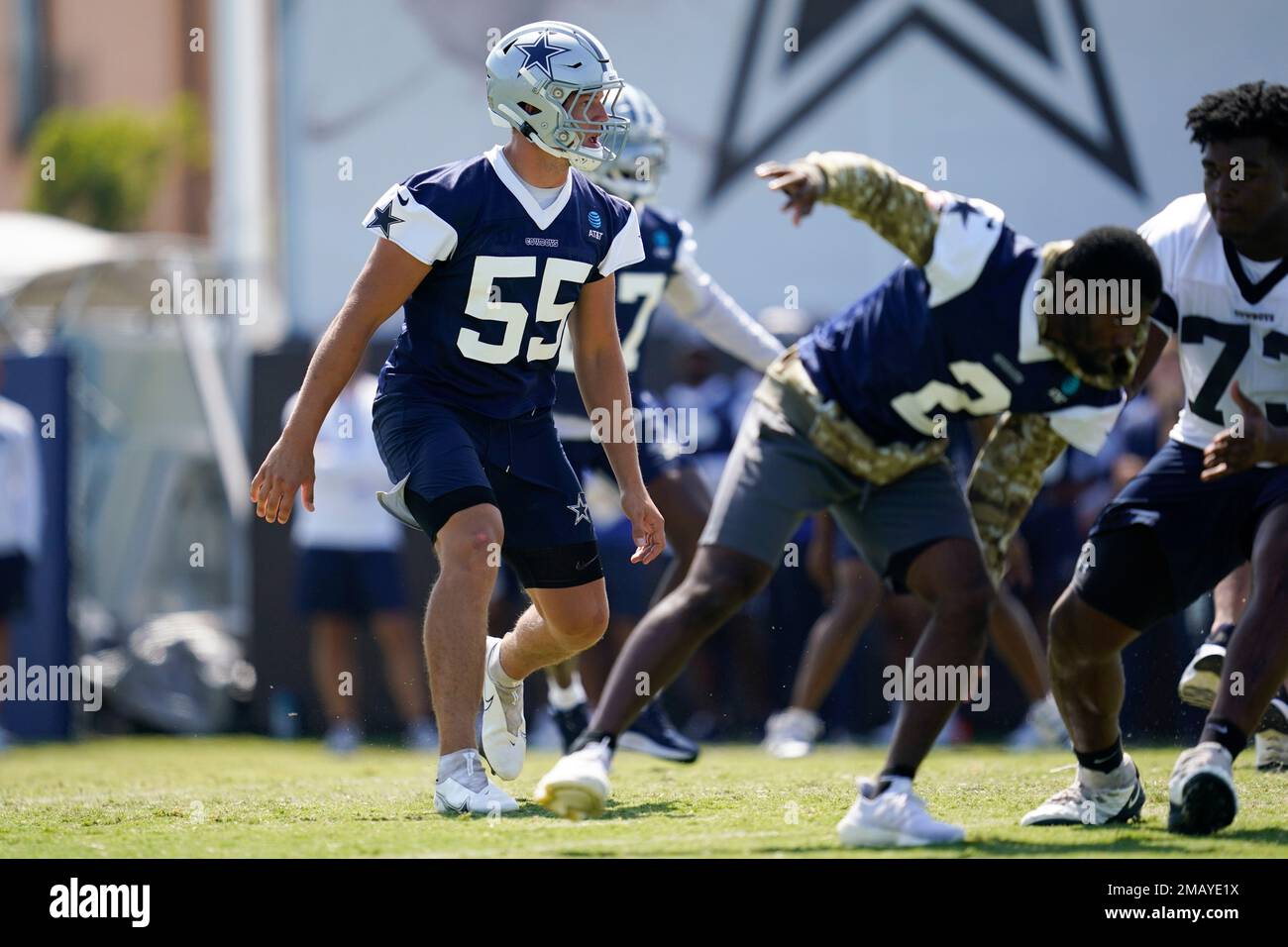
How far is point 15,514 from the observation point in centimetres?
962

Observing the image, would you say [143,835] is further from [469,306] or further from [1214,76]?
[1214,76]

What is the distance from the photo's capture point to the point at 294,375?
1076cm

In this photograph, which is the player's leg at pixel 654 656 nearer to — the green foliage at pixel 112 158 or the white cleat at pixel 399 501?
the white cleat at pixel 399 501

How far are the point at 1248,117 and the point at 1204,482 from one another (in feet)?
3.36

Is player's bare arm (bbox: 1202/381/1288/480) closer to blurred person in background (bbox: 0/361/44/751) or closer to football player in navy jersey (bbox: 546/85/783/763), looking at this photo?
football player in navy jersey (bbox: 546/85/783/763)

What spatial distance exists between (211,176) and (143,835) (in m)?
37.4

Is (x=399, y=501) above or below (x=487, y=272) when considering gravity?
below

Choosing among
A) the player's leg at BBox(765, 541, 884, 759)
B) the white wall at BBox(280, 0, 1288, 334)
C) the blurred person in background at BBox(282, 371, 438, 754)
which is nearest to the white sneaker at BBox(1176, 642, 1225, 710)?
the player's leg at BBox(765, 541, 884, 759)

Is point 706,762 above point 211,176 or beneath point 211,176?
beneath

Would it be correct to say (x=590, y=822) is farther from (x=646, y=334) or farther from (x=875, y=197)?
(x=646, y=334)

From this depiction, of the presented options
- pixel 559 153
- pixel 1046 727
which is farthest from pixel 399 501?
pixel 1046 727

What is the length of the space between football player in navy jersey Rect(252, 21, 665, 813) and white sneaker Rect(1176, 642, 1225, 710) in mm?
1826

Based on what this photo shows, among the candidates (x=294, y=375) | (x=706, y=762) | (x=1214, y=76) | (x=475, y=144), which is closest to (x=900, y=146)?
(x=1214, y=76)

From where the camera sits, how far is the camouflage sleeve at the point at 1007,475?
16.4ft
